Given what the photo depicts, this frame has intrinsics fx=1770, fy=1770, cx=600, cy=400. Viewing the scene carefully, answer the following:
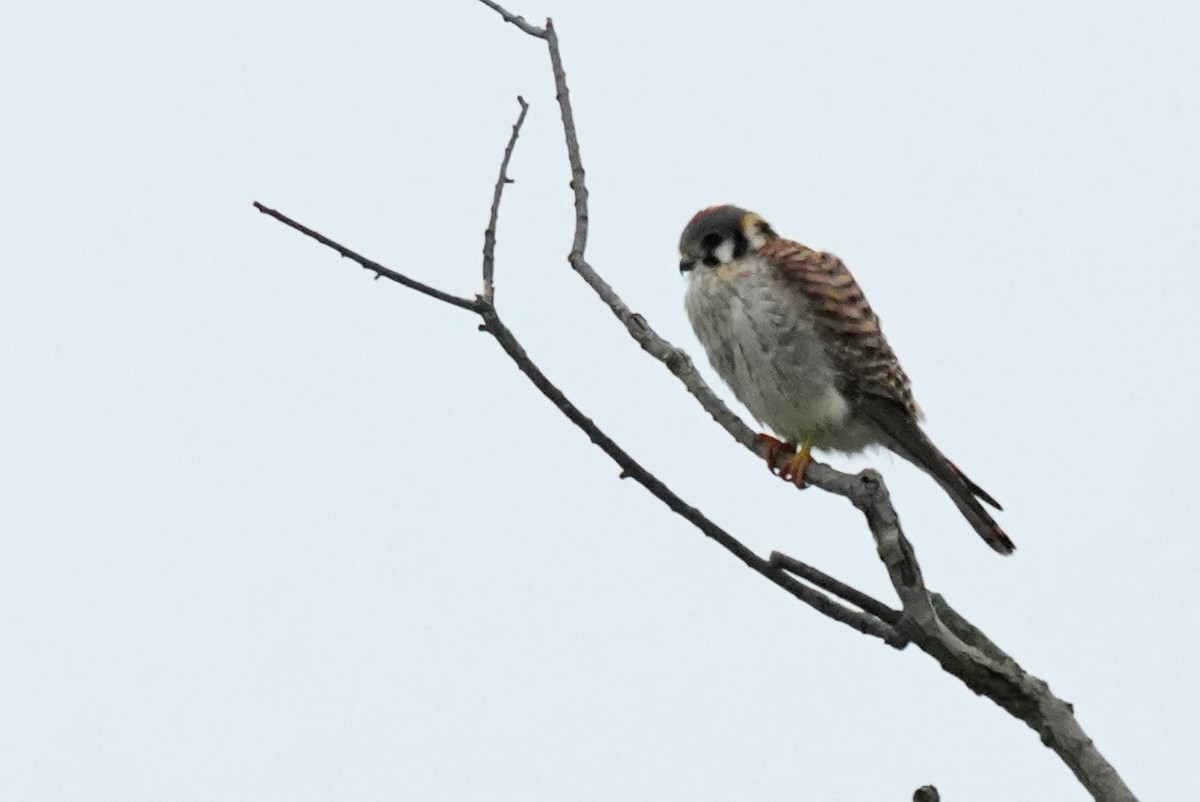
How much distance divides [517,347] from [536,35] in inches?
48.7

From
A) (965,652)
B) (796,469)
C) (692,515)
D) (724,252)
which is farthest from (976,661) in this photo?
(724,252)

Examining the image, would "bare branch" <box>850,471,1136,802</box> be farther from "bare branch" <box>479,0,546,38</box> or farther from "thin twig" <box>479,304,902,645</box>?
"bare branch" <box>479,0,546,38</box>

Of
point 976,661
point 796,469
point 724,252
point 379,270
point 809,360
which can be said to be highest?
point 724,252

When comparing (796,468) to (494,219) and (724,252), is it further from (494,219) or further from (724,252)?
(494,219)

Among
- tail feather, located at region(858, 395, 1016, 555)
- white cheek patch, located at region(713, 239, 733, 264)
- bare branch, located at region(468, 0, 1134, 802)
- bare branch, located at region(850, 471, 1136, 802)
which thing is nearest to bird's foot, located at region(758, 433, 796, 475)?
tail feather, located at region(858, 395, 1016, 555)

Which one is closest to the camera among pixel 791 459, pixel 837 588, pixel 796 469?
pixel 837 588

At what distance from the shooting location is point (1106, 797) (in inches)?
121

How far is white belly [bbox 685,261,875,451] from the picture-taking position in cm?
611

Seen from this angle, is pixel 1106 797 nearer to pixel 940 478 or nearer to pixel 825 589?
pixel 825 589

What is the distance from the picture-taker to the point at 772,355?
6.12 metres

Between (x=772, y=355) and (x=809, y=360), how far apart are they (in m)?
0.13

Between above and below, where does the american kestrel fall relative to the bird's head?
below

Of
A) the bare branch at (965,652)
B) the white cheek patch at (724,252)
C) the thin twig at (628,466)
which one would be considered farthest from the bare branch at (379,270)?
the white cheek patch at (724,252)

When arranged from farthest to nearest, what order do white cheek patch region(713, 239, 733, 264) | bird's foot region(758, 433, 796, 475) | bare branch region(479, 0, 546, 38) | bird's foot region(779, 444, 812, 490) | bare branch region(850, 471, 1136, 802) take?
white cheek patch region(713, 239, 733, 264) → bird's foot region(758, 433, 796, 475) → bird's foot region(779, 444, 812, 490) → bare branch region(479, 0, 546, 38) → bare branch region(850, 471, 1136, 802)
